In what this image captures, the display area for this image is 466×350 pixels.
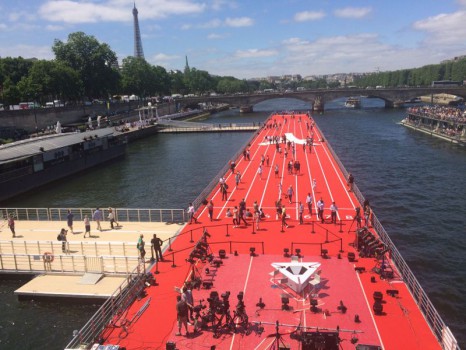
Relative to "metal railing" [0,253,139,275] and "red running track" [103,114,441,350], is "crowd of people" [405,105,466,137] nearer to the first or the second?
"red running track" [103,114,441,350]

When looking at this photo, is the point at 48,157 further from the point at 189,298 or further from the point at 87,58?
the point at 87,58

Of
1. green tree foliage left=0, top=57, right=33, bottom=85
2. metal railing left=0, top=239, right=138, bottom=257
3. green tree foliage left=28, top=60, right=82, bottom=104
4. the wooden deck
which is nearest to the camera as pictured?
the wooden deck

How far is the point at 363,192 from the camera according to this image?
40.5 m

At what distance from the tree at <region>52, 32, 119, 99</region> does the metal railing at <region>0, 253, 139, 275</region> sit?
272ft

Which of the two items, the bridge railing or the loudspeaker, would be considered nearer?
the loudspeaker

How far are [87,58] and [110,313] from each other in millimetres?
94461

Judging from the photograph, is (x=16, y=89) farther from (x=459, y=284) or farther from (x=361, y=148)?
(x=459, y=284)

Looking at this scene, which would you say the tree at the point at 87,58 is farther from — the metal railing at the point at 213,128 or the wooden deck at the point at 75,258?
the wooden deck at the point at 75,258

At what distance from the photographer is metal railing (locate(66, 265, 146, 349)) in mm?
14352

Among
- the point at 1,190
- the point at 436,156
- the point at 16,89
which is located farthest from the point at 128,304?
the point at 16,89

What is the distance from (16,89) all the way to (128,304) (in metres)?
71.5

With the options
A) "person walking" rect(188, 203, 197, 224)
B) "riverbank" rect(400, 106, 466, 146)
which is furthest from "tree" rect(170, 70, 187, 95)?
"person walking" rect(188, 203, 197, 224)

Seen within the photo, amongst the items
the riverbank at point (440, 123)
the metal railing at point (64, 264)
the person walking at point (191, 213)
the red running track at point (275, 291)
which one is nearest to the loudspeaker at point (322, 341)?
the red running track at point (275, 291)

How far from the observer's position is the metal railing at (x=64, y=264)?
20.8 metres
